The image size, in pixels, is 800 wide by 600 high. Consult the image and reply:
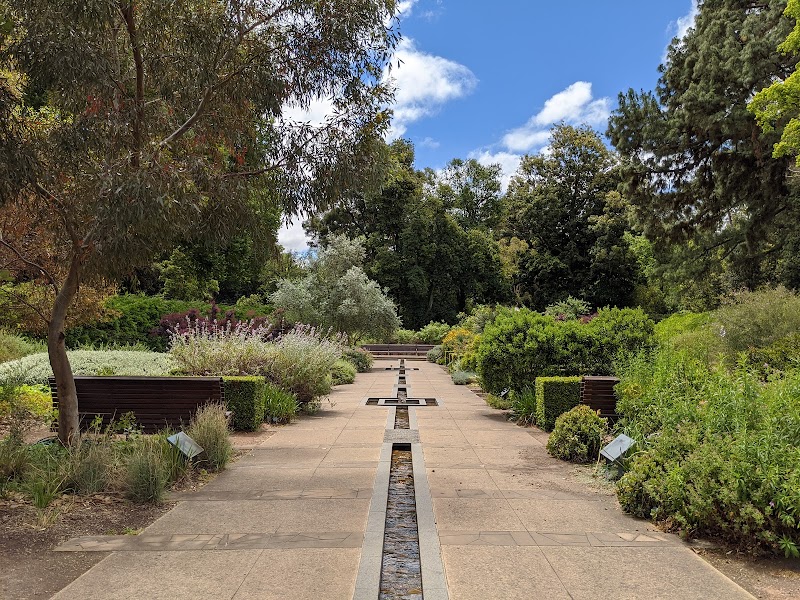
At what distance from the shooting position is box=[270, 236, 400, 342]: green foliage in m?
26.6

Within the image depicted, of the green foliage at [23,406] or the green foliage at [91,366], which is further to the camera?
the green foliage at [91,366]

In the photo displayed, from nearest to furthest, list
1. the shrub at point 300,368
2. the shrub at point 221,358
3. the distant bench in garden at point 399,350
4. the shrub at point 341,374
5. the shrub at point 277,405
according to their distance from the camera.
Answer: the shrub at point 277,405 → the shrub at point 221,358 → the shrub at point 300,368 → the shrub at point 341,374 → the distant bench in garden at point 399,350

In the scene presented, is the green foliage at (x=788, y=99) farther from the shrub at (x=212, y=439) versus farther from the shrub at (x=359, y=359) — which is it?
the shrub at (x=359, y=359)

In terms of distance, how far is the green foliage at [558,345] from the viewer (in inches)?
420

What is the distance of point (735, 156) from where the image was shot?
18781mm

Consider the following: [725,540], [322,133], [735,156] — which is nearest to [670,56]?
[735,156]

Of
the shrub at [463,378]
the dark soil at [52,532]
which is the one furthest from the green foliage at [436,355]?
the dark soil at [52,532]

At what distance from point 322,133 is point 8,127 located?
3.13 m

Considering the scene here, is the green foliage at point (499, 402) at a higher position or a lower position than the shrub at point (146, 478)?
lower

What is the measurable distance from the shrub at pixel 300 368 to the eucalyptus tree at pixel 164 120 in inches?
163

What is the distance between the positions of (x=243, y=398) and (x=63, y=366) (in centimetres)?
314

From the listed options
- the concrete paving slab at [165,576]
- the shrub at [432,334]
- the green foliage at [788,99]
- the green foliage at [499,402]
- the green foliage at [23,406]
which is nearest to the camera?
the concrete paving slab at [165,576]

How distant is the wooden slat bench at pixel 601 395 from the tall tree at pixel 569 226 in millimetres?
34813

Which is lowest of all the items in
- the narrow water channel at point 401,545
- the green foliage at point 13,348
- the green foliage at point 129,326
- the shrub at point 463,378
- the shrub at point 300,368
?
the narrow water channel at point 401,545
